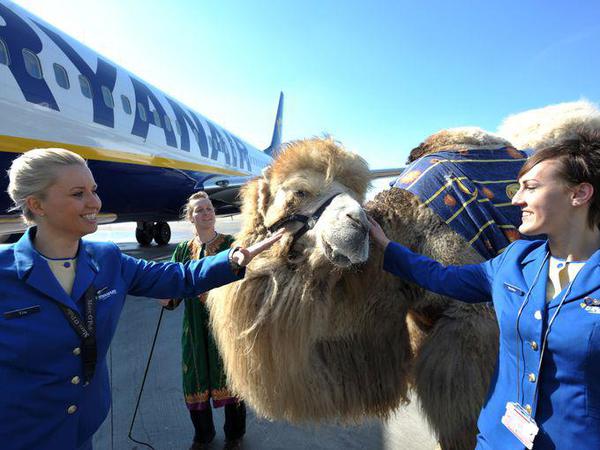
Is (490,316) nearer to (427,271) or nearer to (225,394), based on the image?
(427,271)

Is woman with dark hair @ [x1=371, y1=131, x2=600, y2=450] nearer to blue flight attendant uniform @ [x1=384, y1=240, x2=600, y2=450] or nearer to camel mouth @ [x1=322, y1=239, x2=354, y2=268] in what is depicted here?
blue flight attendant uniform @ [x1=384, y1=240, x2=600, y2=450]

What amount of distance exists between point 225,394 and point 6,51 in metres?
5.68

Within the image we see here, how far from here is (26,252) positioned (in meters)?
1.28

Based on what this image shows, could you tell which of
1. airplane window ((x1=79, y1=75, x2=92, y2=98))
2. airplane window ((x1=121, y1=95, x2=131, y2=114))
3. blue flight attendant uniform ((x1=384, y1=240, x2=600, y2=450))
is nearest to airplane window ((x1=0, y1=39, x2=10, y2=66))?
airplane window ((x1=79, y1=75, x2=92, y2=98))

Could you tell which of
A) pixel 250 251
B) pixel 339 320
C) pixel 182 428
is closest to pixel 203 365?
pixel 182 428

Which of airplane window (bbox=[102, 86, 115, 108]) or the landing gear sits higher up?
airplane window (bbox=[102, 86, 115, 108])

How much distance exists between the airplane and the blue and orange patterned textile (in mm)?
355

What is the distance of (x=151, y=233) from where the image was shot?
484 inches

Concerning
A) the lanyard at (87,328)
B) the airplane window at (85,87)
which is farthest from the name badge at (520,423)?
the airplane window at (85,87)

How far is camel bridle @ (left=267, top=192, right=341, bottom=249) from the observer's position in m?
1.85

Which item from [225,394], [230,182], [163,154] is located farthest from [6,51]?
[230,182]

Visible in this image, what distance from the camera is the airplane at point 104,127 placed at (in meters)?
5.15

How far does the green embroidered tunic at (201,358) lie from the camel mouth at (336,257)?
110 centimetres

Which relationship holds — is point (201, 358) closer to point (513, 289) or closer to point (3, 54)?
point (513, 289)
